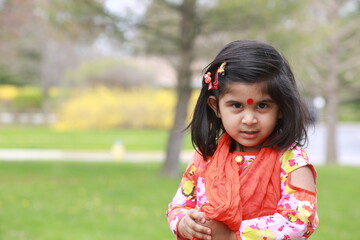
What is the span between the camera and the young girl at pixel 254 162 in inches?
83.1

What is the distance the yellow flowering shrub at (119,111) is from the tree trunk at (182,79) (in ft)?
50.9

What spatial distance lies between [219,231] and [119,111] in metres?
25.5

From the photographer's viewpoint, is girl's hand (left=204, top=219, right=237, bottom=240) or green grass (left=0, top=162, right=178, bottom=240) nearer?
girl's hand (left=204, top=219, right=237, bottom=240)

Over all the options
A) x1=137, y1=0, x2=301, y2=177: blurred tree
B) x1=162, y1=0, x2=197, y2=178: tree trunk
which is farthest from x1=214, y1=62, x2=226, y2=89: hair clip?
x1=162, y1=0, x2=197, y2=178: tree trunk

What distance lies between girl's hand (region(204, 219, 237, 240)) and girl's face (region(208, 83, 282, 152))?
0.32 meters

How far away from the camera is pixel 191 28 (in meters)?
11.0

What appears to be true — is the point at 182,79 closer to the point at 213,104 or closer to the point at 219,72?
the point at 213,104

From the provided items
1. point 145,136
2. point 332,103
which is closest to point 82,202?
point 332,103

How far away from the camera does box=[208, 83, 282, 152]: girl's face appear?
2193 mm

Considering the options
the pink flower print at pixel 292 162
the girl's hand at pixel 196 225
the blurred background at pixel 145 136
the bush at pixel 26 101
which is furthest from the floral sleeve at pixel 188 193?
the bush at pixel 26 101

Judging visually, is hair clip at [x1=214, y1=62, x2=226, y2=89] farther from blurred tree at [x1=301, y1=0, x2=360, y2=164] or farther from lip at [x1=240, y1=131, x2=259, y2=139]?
blurred tree at [x1=301, y1=0, x2=360, y2=164]

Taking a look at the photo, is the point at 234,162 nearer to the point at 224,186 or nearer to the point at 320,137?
the point at 224,186

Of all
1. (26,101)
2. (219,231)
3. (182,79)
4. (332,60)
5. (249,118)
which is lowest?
(26,101)

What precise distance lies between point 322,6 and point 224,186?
15.1m
